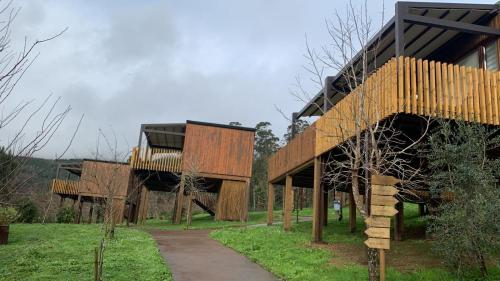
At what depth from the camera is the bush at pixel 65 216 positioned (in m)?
30.0

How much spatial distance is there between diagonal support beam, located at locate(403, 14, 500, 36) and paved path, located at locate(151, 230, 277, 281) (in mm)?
7071

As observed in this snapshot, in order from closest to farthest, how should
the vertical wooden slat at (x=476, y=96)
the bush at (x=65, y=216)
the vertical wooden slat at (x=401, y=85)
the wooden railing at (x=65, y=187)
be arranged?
the vertical wooden slat at (x=401, y=85)
the vertical wooden slat at (x=476, y=96)
the bush at (x=65, y=216)
the wooden railing at (x=65, y=187)

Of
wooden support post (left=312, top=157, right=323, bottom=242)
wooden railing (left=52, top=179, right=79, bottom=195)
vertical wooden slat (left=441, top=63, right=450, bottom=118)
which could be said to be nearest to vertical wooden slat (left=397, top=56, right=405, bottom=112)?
vertical wooden slat (left=441, top=63, right=450, bottom=118)

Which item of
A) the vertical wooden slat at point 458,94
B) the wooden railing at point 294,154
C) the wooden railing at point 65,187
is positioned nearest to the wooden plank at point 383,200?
the vertical wooden slat at point 458,94

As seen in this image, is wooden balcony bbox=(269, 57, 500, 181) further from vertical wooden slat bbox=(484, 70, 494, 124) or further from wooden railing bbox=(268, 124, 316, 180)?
wooden railing bbox=(268, 124, 316, 180)

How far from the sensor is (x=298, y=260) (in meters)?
11.6

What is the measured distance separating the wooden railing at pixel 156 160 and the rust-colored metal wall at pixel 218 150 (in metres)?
1.05

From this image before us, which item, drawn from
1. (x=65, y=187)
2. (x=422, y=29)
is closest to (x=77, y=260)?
(x=422, y=29)

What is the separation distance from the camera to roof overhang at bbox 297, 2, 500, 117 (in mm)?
11109

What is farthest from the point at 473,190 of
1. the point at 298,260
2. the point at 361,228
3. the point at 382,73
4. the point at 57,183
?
the point at 57,183

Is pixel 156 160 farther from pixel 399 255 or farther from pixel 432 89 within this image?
pixel 432 89

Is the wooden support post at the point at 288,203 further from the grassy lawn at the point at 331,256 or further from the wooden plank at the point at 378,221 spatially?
the wooden plank at the point at 378,221

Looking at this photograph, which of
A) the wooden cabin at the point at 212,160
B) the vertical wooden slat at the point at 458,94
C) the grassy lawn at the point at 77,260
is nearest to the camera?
the grassy lawn at the point at 77,260

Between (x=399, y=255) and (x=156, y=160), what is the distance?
66.3 ft
